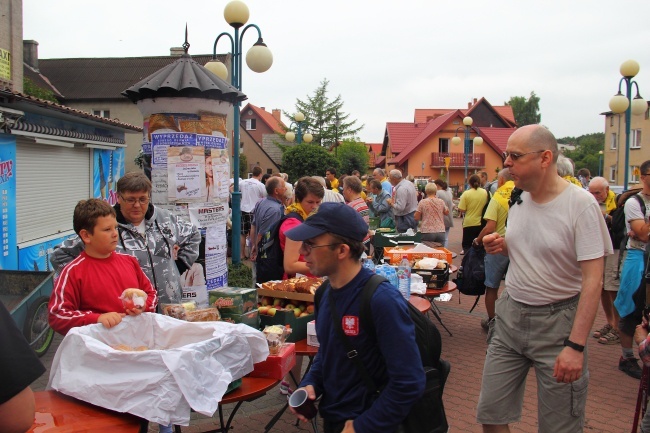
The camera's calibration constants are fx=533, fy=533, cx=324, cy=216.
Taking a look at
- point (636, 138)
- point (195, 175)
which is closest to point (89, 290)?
point (195, 175)

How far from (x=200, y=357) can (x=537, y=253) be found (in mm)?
1907

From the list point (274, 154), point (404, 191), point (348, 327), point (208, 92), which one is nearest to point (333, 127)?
point (274, 154)

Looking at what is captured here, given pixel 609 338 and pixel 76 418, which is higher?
pixel 76 418

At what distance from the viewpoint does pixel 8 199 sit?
810cm

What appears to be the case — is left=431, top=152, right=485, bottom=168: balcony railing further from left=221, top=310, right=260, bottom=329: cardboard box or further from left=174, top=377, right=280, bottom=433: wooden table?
left=174, top=377, right=280, bottom=433: wooden table

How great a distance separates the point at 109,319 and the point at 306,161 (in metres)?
29.5

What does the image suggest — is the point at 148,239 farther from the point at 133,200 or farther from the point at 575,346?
the point at 575,346

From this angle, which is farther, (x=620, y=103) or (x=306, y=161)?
(x=306, y=161)

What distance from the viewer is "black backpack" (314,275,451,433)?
2.12m

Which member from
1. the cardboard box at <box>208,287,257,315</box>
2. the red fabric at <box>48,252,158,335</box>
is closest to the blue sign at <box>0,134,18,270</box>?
the red fabric at <box>48,252,158,335</box>

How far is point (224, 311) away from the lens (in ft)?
11.4

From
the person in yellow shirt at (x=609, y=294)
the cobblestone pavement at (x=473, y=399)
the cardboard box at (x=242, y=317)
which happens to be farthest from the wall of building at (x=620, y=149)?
the cardboard box at (x=242, y=317)

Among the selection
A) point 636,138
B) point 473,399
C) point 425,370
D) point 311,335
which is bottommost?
point 473,399

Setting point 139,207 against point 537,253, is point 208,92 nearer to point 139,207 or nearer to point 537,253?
point 139,207
